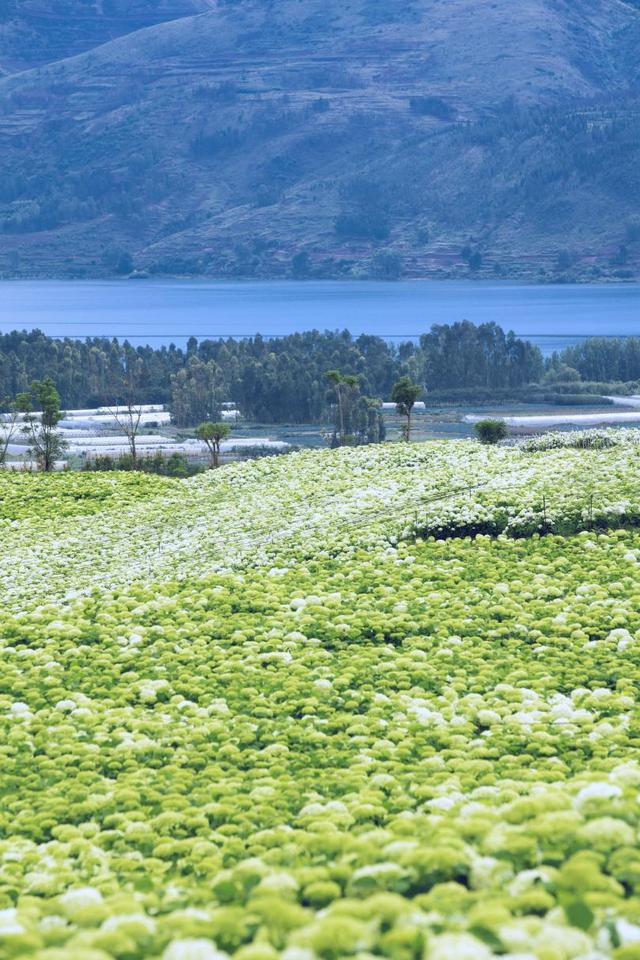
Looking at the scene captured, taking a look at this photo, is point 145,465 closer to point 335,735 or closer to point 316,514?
point 316,514

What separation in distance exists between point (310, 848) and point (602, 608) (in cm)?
736

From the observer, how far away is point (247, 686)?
11.2 metres

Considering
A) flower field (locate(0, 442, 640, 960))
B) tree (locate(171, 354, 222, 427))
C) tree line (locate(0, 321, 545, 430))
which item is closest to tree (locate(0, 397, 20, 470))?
tree line (locate(0, 321, 545, 430))

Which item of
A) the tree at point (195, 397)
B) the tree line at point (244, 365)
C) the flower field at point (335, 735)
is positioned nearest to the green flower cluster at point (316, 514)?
the flower field at point (335, 735)

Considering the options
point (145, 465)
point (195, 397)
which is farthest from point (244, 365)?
point (145, 465)

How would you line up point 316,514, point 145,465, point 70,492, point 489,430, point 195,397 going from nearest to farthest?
point 316,514 → point 70,492 → point 489,430 → point 145,465 → point 195,397

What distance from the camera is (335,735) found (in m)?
9.66

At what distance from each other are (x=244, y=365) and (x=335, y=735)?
99.0 meters

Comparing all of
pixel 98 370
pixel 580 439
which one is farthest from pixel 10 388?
pixel 580 439

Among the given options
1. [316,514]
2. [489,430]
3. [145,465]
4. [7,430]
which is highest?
[489,430]

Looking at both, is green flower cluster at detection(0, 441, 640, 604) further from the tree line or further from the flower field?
the tree line

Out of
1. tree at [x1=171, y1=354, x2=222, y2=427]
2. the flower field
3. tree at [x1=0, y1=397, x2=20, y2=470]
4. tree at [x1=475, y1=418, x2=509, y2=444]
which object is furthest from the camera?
tree at [x1=171, y1=354, x2=222, y2=427]

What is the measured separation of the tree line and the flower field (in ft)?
281

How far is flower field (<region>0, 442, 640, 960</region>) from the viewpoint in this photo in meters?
5.32
